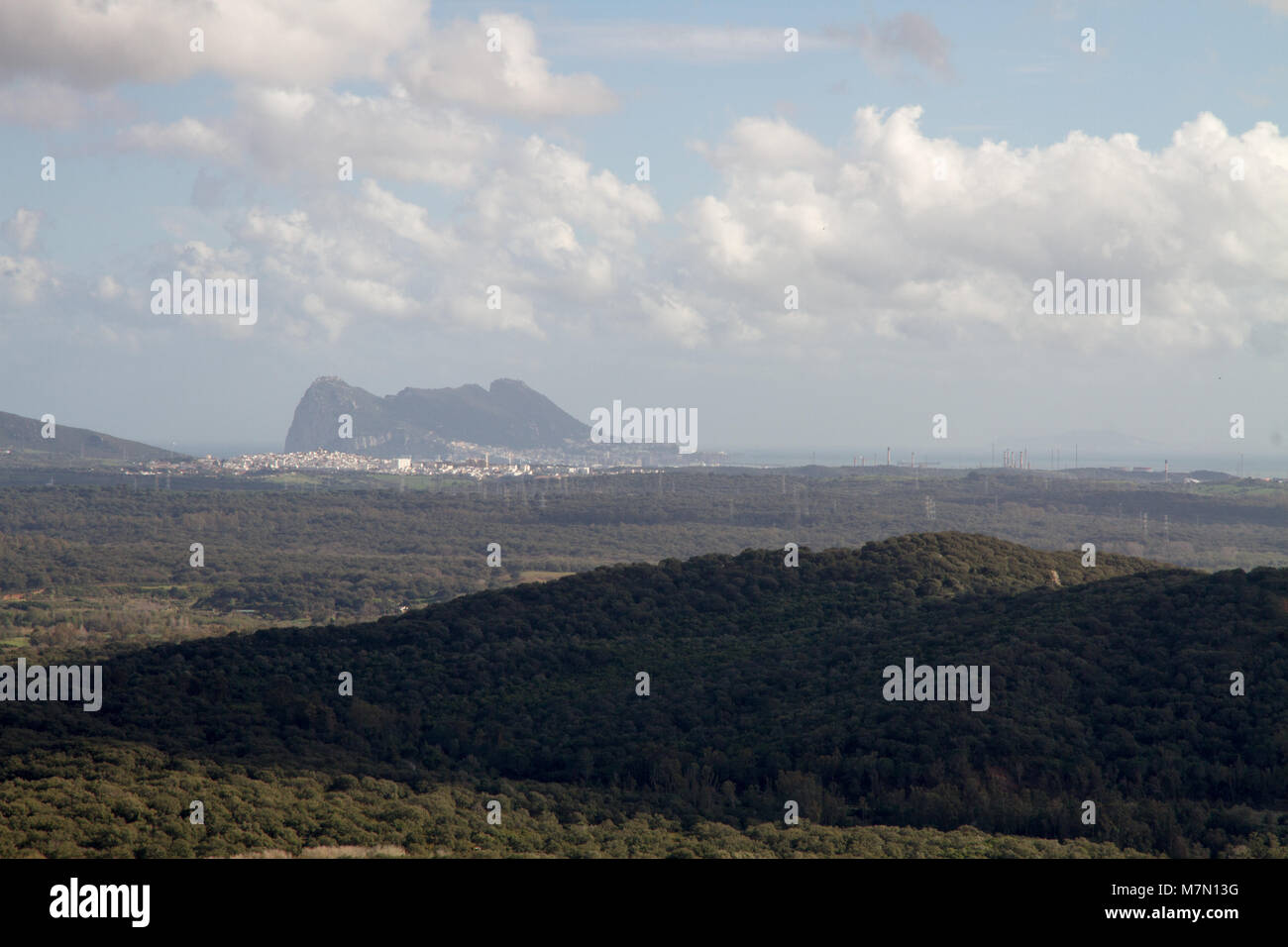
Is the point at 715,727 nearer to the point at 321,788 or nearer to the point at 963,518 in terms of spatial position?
the point at 321,788

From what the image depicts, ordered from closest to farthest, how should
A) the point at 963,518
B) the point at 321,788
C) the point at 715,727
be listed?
the point at 321,788
the point at 715,727
the point at 963,518
